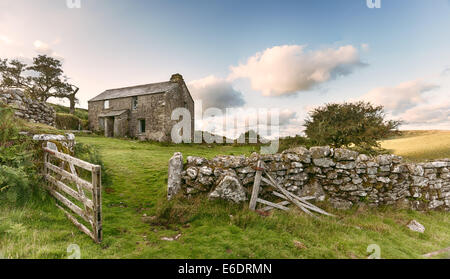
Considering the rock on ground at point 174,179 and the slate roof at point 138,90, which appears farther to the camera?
the slate roof at point 138,90

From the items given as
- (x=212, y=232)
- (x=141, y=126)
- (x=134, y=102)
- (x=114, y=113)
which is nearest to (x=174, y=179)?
(x=212, y=232)

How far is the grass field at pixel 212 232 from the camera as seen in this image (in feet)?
11.4

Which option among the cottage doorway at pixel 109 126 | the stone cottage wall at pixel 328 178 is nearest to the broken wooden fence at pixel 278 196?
the stone cottage wall at pixel 328 178

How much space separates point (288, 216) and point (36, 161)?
295 inches

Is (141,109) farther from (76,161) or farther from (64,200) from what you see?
(76,161)

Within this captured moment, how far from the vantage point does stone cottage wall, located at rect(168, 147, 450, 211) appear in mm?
5754

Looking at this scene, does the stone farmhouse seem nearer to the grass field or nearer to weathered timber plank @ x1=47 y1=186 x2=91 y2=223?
the grass field

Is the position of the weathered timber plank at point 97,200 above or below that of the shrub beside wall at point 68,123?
below

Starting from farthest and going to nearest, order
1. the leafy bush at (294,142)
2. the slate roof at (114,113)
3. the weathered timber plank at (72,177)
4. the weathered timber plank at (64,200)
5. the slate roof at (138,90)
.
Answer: the slate roof at (138,90), the slate roof at (114,113), the leafy bush at (294,142), the weathered timber plank at (64,200), the weathered timber plank at (72,177)

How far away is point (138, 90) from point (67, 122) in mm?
9963

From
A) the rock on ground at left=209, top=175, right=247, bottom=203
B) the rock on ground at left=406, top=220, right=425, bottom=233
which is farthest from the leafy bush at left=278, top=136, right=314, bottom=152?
the rock on ground at left=209, top=175, right=247, bottom=203

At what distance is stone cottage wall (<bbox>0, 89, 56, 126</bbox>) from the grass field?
7053 millimetres

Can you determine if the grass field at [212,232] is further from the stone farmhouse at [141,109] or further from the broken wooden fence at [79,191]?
the stone farmhouse at [141,109]

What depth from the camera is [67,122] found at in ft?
80.0
